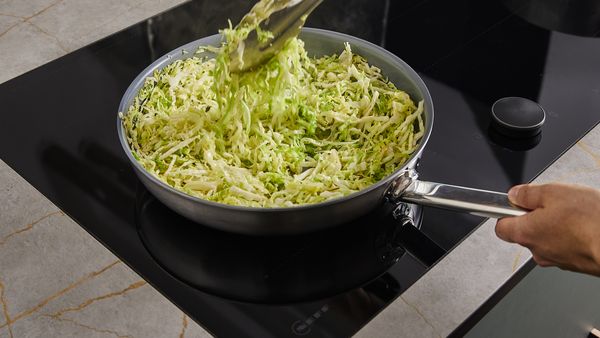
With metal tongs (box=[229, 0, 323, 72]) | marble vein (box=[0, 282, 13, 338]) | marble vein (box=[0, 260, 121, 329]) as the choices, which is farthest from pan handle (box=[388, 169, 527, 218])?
marble vein (box=[0, 282, 13, 338])

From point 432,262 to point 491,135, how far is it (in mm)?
353

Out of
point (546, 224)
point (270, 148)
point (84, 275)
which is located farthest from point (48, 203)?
point (546, 224)

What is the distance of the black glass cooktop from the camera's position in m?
0.99

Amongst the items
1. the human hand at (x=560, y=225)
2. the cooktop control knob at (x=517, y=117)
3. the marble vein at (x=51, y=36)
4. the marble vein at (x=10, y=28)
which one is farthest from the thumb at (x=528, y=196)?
the marble vein at (x=10, y=28)

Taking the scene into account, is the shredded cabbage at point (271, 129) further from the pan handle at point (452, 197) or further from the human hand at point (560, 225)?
the human hand at point (560, 225)

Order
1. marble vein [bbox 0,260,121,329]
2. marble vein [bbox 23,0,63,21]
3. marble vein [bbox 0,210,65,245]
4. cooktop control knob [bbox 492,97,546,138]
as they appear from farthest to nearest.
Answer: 1. marble vein [bbox 23,0,63,21]
2. cooktop control knob [bbox 492,97,546,138]
3. marble vein [bbox 0,210,65,245]
4. marble vein [bbox 0,260,121,329]

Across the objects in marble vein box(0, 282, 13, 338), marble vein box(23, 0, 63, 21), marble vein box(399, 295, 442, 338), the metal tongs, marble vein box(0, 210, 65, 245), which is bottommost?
marble vein box(399, 295, 442, 338)

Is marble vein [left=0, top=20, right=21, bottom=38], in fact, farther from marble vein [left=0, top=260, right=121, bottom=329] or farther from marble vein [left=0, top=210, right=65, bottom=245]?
marble vein [left=0, top=260, right=121, bottom=329]

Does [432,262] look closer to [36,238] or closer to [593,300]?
[593,300]

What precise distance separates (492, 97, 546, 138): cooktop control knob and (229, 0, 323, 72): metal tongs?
0.42 m

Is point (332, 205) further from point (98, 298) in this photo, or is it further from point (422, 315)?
Result: point (98, 298)

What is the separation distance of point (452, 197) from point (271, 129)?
13.5 inches

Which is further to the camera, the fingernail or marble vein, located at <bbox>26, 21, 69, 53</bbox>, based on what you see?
marble vein, located at <bbox>26, 21, 69, 53</bbox>

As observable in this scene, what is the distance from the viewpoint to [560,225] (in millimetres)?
893
